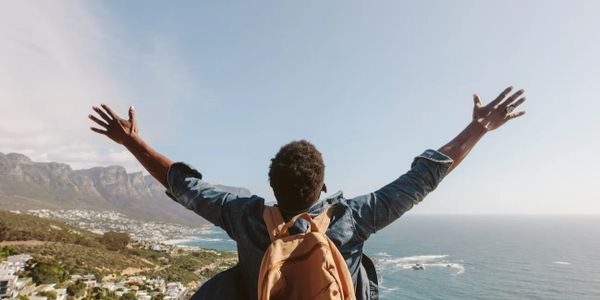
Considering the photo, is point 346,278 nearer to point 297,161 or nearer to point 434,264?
point 297,161

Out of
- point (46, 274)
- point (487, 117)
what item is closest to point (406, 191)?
point (487, 117)

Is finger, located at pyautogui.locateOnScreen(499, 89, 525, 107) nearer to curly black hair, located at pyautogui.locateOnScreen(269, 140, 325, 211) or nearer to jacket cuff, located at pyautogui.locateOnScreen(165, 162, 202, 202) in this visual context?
curly black hair, located at pyautogui.locateOnScreen(269, 140, 325, 211)

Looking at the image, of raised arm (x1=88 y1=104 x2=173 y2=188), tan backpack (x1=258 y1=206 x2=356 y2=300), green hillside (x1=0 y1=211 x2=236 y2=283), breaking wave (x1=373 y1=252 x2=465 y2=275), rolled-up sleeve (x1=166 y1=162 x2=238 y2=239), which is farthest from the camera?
breaking wave (x1=373 y1=252 x2=465 y2=275)

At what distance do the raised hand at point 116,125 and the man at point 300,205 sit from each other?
414mm

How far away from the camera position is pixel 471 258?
70188 millimetres

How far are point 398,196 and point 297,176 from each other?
1.41 ft

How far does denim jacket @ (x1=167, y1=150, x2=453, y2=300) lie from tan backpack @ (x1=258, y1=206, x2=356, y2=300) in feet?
0.36

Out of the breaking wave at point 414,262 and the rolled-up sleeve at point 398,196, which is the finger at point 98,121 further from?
the breaking wave at point 414,262

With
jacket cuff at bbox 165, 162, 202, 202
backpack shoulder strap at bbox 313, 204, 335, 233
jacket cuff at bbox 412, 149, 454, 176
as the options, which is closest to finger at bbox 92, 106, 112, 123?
jacket cuff at bbox 165, 162, 202, 202

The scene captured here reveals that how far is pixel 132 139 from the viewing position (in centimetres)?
185

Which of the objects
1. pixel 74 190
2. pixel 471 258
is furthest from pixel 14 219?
pixel 74 190

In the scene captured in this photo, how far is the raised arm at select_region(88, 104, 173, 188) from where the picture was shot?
173cm

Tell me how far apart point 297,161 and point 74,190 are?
23386 cm

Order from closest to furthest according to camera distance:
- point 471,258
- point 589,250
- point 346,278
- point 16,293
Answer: point 346,278, point 16,293, point 471,258, point 589,250
